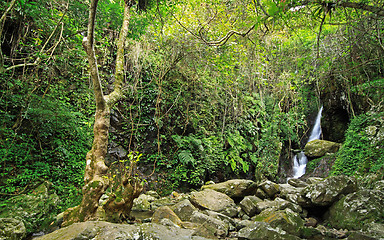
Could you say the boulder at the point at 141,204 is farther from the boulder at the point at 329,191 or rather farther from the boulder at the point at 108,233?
the boulder at the point at 329,191

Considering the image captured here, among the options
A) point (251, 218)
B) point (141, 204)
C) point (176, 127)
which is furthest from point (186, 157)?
point (251, 218)

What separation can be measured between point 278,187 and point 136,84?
21.1ft

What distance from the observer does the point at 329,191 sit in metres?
5.20

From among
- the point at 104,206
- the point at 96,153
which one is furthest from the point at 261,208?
the point at 96,153

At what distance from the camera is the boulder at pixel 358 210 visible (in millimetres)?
4217

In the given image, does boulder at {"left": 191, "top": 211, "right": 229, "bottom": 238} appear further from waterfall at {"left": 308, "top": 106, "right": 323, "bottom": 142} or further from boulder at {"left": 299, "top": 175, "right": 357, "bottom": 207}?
waterfall at {"left": 308, "top": 106, "right": 323, "bottom": 142}

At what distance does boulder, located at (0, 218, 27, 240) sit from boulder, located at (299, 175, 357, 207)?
239 inches

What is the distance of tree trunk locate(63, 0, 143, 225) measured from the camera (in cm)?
341

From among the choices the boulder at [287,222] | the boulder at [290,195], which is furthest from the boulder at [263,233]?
the boulder at [290,195]

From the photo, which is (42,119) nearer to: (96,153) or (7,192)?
(7,192)

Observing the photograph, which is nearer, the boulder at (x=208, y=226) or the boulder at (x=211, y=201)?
the boulder at (x=208, y=226)

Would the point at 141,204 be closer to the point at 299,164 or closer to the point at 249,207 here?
the point at 249,207

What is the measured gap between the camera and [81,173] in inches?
236

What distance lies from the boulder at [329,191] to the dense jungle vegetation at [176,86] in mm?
1838
